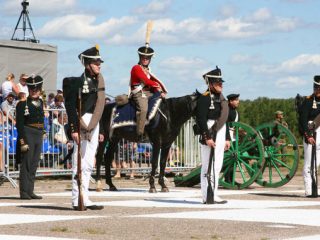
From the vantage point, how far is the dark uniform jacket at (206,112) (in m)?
14.3

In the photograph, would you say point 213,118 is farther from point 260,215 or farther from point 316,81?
point 316,81

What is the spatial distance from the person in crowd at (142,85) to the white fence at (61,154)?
2215mm

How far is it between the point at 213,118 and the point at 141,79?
3.75m

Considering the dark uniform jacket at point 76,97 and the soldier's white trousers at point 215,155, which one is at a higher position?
the dark uniform jacket at point 76,97

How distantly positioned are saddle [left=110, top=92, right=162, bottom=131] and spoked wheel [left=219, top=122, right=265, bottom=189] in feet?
5.63

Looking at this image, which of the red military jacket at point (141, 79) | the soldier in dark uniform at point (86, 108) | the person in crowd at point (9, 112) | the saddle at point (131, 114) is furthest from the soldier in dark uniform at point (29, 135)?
the person in crowd at point (9, 112)

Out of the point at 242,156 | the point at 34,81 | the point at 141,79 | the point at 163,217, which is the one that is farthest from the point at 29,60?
the point at 163,217

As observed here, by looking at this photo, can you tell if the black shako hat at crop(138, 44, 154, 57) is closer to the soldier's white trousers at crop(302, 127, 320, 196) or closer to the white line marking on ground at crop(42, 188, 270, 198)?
the white line marking on ground at crop(42, 188, 270, 198)

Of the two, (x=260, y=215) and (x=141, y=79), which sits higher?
(x=141, y=79)

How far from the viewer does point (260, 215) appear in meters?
12.6

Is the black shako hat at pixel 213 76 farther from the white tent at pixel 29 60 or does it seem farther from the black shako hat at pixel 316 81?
the white tent at pixel 29 60

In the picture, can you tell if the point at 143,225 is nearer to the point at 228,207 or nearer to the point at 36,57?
the point at 228,207

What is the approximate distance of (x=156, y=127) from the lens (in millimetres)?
18547

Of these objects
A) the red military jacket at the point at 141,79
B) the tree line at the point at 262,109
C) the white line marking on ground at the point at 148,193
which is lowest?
the white line marking on ground at the point at 148,193
